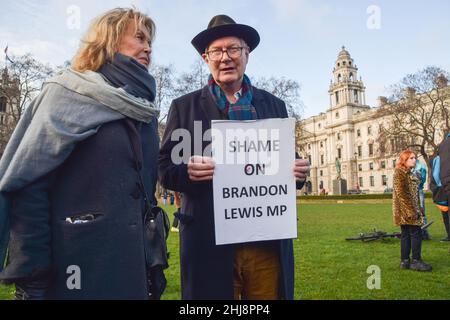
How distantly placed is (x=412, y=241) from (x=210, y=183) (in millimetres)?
4938

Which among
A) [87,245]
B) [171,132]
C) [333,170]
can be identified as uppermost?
[333,170]

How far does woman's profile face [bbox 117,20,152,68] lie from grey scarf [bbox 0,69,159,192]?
28 cm

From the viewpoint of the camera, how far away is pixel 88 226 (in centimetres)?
166

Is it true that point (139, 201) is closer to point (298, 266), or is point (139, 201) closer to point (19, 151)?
point (19, 151)

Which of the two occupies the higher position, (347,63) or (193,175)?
(347,63)

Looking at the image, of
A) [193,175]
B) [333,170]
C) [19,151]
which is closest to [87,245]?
[19,151]

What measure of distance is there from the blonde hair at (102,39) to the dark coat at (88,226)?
1.40 ft

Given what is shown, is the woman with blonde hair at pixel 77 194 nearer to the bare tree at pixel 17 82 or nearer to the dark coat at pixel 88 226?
the dark coat at pixel 88 226

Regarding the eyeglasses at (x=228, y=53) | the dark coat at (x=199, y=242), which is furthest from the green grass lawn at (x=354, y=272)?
the eyeglasses at (x=228, y=53)

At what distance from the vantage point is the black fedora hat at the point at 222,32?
2.37 m

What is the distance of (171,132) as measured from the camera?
2355 mm

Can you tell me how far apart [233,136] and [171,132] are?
0.44 meters

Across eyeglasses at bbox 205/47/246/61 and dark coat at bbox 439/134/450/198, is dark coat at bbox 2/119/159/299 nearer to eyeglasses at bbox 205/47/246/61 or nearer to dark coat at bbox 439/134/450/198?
eyeglasses at bbox 205/47/246/61

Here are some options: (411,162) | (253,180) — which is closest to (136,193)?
(253,180)
